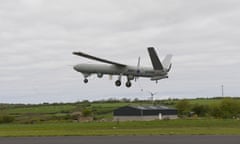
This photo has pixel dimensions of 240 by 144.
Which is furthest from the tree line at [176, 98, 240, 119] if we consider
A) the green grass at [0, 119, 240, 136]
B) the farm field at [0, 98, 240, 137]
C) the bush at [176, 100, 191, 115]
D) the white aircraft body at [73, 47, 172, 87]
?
the white aircraft body at [73, 47, 172, 87]

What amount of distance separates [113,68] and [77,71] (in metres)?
2.64

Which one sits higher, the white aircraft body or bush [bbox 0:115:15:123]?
the white aircraft body

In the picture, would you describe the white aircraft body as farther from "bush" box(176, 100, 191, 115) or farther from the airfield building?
"bush" box(176, 100, 191, 115)

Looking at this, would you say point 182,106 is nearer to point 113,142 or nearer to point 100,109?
point 100,109

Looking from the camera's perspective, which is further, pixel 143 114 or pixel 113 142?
pixel 143 114

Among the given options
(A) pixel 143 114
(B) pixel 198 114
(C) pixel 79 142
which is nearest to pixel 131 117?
(A) pixel 143 114

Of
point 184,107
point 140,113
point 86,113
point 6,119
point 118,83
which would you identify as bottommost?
point 6,119

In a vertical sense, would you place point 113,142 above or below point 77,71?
below

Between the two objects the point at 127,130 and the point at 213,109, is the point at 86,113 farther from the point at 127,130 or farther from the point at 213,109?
the point at 127,130

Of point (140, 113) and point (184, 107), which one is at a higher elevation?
point (184, 107)

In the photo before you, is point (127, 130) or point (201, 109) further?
point (201, 109)

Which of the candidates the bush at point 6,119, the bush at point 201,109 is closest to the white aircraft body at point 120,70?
the bush at point 6,119

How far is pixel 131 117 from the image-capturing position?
14650 cm

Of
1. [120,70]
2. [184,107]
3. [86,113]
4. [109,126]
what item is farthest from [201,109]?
[120,70]
